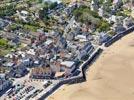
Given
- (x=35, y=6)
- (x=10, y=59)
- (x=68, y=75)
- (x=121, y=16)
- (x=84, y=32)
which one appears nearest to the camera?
(x=68, y=75)

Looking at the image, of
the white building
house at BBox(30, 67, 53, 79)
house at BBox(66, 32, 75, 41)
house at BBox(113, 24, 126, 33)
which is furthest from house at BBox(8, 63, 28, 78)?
house at BBox(113, 24, 126, 33)

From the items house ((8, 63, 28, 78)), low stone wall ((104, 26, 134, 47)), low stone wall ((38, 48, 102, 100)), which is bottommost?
low stone wall ((38, 48, 102, 100))

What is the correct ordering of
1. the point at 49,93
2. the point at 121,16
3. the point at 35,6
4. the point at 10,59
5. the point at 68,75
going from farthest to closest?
the point at 35,6, the point at 121,16, the point at 10,59, the point at 68,75, the point at 49,93

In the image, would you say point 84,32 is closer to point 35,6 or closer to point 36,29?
point 36,29

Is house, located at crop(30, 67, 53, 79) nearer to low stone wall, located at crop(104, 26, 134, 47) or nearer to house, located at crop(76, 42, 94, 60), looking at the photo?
house, located at crop(76, 42, 94, 60)

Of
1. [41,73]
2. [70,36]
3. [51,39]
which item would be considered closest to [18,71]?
[41,73]

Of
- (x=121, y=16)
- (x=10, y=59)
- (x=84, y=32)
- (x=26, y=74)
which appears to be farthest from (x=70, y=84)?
(x=121, y=16)

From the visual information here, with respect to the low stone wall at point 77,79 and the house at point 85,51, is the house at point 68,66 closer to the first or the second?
the low stone wall at point 77,79
